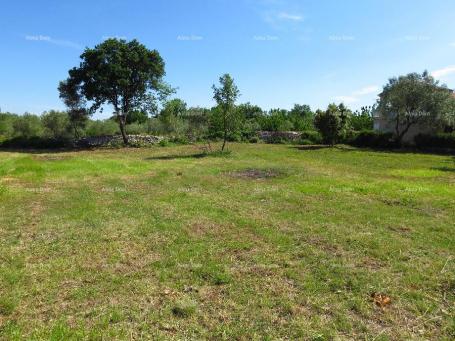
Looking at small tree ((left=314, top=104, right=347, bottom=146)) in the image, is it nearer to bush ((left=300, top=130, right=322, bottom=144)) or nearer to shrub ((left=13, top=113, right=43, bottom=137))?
bush ((left=300, top=130, right=322, bottom=144))

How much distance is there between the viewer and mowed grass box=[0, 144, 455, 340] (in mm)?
5473

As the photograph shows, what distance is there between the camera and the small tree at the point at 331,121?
3977 cm

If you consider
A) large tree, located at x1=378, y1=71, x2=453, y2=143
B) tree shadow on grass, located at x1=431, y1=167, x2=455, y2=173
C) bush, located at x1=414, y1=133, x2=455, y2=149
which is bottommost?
tree shadow on grass, located at x1=431, y1=167, x2=455, y2=173

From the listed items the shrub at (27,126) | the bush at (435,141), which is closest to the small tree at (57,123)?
the shrub at (27,126)

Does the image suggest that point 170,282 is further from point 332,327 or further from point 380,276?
point 380,276

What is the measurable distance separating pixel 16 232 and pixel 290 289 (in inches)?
277

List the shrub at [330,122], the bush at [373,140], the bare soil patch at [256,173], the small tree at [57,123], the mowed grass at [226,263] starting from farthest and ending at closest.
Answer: the small tree at [57,123], the bush at [373,140], the shrub at [330,122], the bare soil patch at [256,173], the mowed grass at [226,263]

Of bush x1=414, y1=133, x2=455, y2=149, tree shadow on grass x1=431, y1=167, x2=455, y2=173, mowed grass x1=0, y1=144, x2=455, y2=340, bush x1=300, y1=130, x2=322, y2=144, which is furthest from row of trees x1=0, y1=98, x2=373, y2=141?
mowed grass x1=0, y1=144, x2=455, y2=340

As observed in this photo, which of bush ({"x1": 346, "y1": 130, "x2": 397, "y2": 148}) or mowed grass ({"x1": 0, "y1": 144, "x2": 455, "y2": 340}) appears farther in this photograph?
bush ({"x1": 346, "y1": 130, "x2": 397, "y2": 148})

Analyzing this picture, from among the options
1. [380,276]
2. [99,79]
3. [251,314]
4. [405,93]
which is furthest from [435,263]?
[99,79]

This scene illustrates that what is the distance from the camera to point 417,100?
38.9 metres

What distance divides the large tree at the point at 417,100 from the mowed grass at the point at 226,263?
2631 cm

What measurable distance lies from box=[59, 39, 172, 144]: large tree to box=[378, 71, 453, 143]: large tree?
24621mm

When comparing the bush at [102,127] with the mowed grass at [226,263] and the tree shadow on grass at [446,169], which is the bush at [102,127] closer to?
the mowed grass at [226,263]
